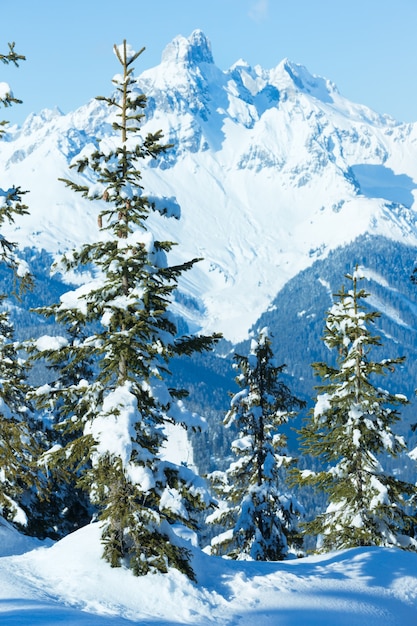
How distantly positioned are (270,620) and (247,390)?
11639 millimetres

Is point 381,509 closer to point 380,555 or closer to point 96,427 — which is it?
point 380,555

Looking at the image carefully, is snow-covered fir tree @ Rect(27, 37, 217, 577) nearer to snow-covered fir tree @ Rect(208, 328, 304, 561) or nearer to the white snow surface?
the white snow surface

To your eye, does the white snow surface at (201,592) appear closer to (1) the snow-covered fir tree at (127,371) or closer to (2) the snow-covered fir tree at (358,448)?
(1) the snow-covered fir tree at (127,371)

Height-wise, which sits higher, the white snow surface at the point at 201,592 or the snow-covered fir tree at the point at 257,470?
the snow-covered fir tree at the point at 257,470

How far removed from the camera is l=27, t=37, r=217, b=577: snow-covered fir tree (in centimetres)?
1298

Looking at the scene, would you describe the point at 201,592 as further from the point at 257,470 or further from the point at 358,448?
the point at 257,470

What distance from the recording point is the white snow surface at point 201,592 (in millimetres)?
11555

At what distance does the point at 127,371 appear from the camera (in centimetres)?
1407

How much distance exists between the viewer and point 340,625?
1268cm

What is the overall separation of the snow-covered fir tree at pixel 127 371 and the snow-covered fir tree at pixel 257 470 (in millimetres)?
8515

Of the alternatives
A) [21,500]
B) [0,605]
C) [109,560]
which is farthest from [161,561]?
[21,500]

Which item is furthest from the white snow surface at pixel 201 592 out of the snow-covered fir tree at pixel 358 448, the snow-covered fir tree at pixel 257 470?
the snow-covered fir tree at pixel 257 470

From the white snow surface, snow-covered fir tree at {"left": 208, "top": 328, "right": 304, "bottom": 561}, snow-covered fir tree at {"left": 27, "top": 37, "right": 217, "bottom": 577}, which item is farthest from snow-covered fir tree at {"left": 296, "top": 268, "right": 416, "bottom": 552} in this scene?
snow-covered fir tree at {"left": 27, "top": 37, "right": 217, "bottom": 577}

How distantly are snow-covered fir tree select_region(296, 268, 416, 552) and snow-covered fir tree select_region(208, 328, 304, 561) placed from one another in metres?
2.66
